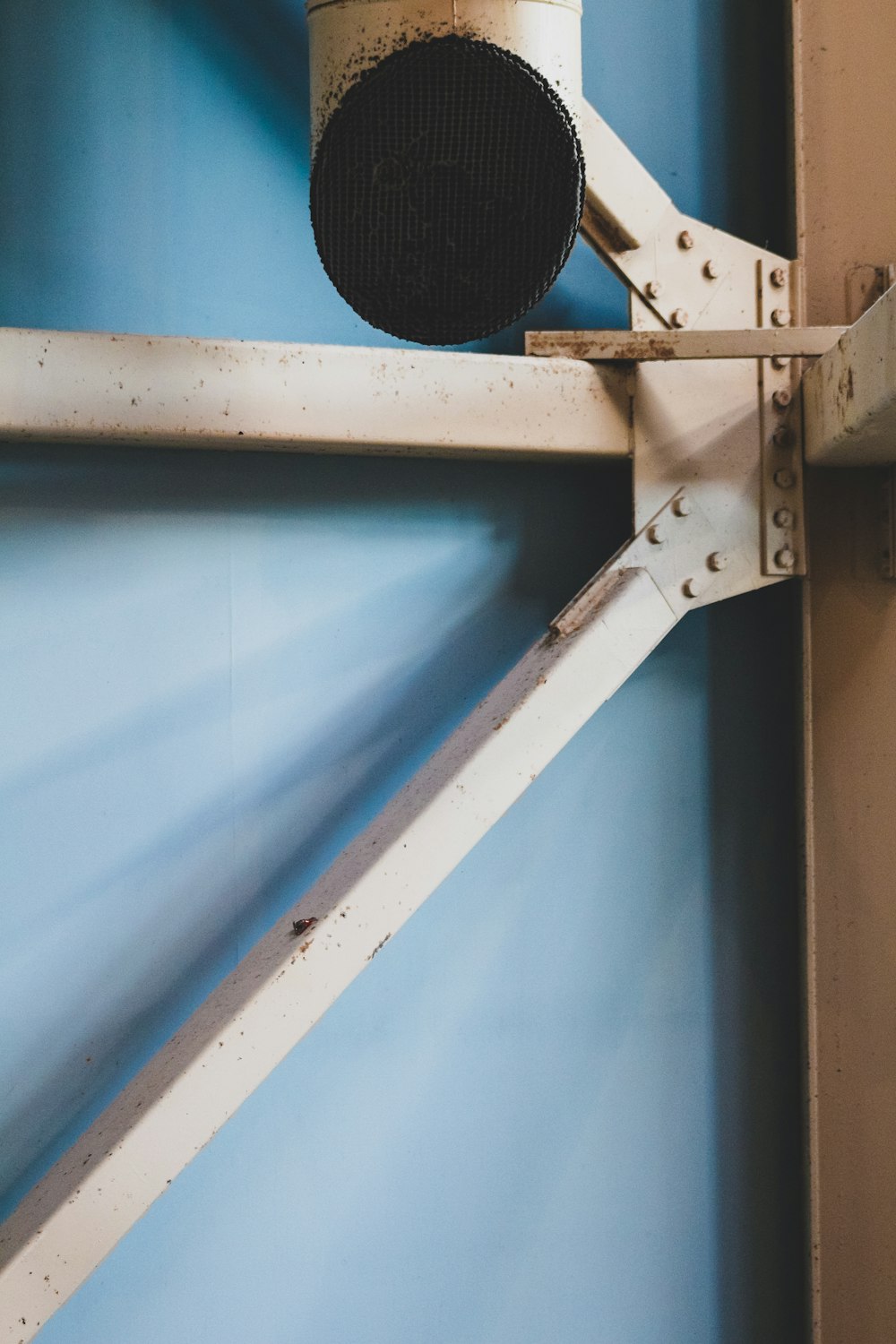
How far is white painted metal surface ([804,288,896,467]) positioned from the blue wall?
345mm

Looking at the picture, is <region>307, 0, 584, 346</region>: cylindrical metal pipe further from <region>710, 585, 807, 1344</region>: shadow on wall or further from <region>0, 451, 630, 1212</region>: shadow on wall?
<region>710, 585, 807, 1344</region>: shadow on wall

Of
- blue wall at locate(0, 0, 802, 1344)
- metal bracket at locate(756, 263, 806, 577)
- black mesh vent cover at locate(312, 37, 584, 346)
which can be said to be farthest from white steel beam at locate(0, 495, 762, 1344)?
black mesh vent cover at locate(312, 37, 584, 346)

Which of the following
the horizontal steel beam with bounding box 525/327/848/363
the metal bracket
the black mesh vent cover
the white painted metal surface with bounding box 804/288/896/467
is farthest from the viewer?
the metal bracket

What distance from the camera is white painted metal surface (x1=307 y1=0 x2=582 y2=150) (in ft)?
4.52

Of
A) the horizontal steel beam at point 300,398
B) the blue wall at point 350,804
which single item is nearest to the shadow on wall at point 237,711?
the blue wall at point 350,804

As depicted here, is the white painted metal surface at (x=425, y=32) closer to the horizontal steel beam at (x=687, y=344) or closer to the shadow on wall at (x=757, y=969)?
the horizontal steel beam at (x=687, y=344)

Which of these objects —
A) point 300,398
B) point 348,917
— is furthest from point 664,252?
point 348,917

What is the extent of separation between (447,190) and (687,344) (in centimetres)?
57

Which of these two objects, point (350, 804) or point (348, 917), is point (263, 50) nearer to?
point (350, 804)

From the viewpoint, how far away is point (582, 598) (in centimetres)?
194

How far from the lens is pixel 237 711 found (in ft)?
6.31

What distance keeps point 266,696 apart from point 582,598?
1.79 feet

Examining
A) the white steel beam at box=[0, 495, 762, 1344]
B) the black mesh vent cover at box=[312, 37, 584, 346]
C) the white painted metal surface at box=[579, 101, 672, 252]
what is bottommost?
the white steel beam at box=[0, 495, 762, 1344]

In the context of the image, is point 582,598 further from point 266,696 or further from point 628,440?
point 266,696
